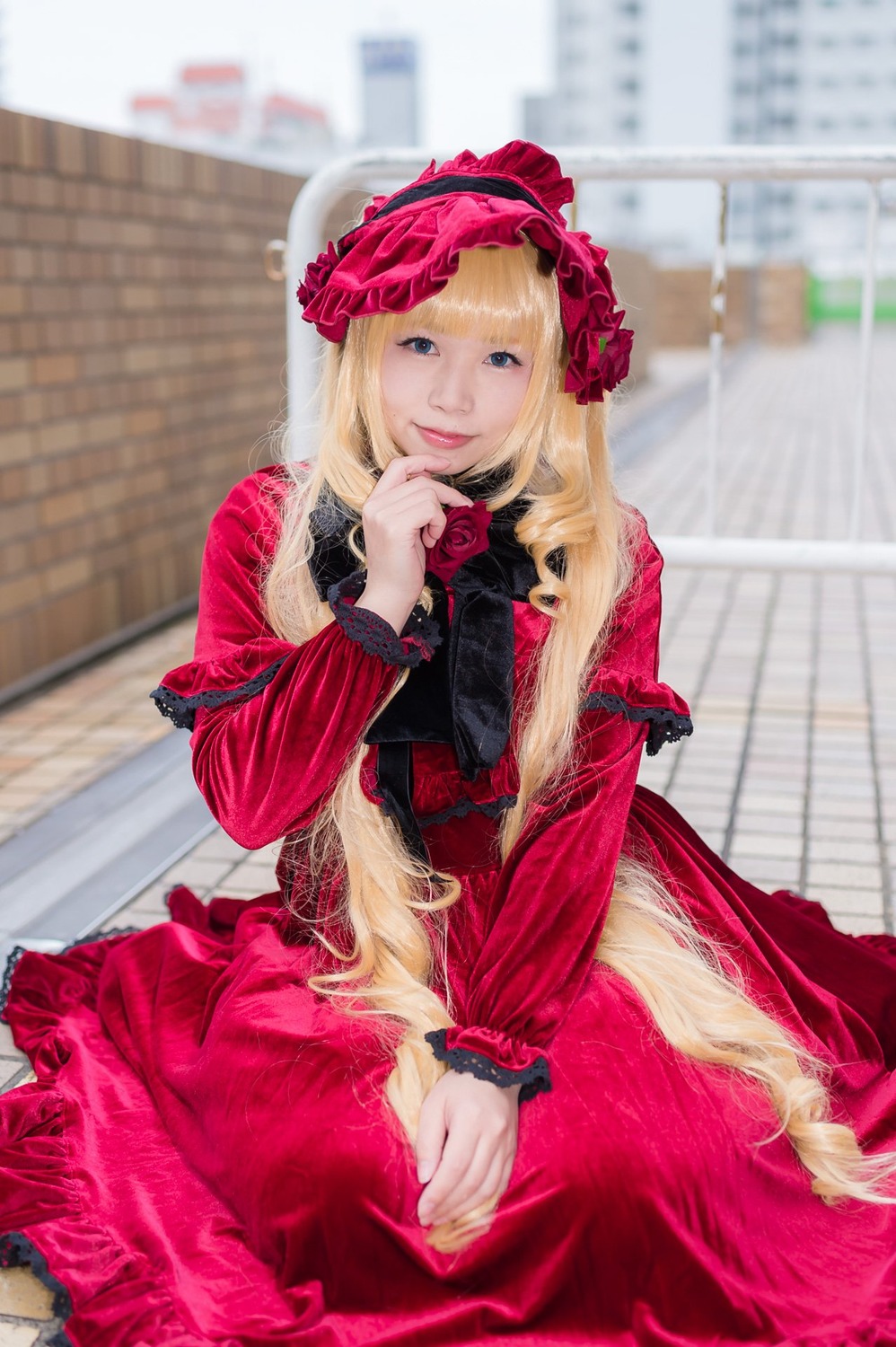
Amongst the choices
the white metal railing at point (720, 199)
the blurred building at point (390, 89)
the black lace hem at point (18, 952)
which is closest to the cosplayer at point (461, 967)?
the black lace hem at point (18, 952)

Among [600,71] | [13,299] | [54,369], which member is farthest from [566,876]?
[600,71]

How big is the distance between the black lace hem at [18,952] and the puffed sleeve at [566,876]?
79 cm

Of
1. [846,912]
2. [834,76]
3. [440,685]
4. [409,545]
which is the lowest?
[846,912]

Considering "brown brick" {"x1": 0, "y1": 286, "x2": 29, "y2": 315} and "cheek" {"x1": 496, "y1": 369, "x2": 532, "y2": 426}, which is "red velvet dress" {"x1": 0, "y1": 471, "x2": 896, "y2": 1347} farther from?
"brown brick" {"x1": 0, "y1": 286, "x2": 29, "y2": 315}

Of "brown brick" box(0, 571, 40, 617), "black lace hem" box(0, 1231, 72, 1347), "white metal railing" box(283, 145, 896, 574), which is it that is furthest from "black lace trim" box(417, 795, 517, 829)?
"brown brick" box(0, 571, 40, 617)

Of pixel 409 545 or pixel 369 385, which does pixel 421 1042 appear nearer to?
pixel 409 545

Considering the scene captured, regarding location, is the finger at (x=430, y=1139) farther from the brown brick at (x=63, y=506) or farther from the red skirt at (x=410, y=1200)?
the brown brick at (x=63, y=506)

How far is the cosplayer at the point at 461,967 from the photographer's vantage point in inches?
52.3

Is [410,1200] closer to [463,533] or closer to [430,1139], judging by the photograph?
[430,1139]

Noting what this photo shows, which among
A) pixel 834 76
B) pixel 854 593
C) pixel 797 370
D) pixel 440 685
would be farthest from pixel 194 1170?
pixel 834 76

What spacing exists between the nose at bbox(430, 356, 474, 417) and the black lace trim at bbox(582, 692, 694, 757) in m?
0.36

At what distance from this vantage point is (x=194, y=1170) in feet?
5.10

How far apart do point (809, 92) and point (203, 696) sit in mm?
70170

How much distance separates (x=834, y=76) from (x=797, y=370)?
178ft
